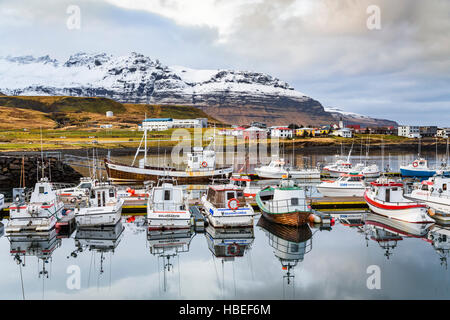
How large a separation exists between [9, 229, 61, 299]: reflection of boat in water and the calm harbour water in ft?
0.20

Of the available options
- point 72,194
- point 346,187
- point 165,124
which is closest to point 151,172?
point 72,194

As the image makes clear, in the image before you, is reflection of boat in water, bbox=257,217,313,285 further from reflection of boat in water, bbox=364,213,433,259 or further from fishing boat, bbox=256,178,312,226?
reflection of boat in water, bbox=364,213,433,259

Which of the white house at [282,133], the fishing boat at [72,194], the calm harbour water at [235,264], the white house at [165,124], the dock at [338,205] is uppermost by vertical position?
the white house at [165,124]

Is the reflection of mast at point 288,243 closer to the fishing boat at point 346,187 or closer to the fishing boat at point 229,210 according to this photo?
the fishing boat at point 229,210

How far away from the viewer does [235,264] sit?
2002 cm

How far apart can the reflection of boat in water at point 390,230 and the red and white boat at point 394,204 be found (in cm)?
42

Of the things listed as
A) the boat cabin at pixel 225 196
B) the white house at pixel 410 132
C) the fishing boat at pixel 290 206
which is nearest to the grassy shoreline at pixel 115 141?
the white house at pixel 410 132

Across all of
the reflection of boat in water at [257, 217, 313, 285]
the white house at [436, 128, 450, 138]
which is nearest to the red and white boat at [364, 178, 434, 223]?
the reflection of boat in water at [257, 217, 313, 285]

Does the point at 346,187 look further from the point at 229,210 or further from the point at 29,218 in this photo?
the point at 29,218

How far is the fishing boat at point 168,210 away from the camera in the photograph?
2467cm

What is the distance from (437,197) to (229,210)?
17.0 m

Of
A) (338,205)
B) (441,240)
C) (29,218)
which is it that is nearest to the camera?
(441,240)
